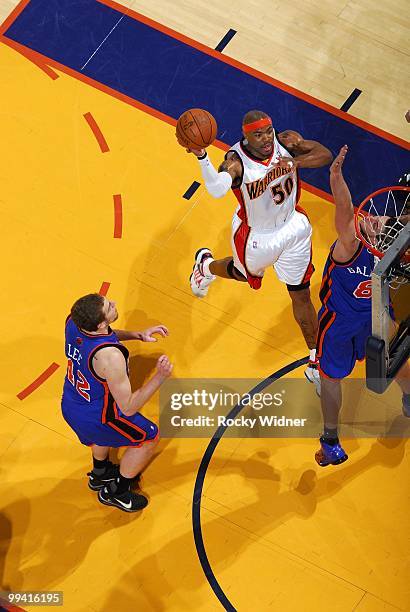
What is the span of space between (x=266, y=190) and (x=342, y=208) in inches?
48.1

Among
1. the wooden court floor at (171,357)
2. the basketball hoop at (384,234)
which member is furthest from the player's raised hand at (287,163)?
the wooden court floor at (171,357)

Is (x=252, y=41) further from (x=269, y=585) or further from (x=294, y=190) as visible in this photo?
(x=269, y=585)

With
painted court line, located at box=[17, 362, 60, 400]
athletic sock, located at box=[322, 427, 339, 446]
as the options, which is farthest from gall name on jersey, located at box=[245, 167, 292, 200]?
painted court line, located at box=[17, 362, 60, 400]

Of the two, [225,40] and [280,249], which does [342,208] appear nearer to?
[280,249]

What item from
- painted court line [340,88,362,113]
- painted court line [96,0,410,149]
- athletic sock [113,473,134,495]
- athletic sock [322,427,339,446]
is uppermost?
painted court line [340,88,362,113]

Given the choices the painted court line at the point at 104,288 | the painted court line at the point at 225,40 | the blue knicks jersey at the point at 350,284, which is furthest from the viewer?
the painted court line at the point at 225,40

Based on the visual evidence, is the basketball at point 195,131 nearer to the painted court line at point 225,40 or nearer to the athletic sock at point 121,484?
the athletic sock at point 121,484

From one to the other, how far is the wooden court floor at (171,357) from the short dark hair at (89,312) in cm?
175

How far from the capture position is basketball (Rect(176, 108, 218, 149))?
7.00 m

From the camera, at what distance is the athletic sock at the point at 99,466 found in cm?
730

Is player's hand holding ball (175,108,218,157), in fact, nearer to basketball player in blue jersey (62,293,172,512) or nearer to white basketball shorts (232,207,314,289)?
white basketball shorts (232,207,314,289)

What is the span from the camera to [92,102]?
946 cm

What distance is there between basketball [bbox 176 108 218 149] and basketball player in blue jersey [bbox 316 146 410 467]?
125cm

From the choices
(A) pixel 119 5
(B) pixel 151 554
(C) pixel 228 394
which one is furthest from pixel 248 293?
(A) pixel 119 5
